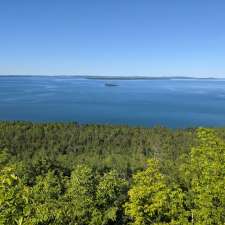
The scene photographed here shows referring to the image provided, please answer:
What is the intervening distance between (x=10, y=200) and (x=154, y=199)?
11.2 meters

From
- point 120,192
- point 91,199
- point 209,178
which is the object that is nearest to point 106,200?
point 91,199

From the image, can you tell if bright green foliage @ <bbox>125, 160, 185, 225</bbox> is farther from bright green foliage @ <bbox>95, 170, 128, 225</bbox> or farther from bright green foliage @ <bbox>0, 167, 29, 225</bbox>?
bright green foliage @ <bbox>95, 170, 128, 225</bbox>

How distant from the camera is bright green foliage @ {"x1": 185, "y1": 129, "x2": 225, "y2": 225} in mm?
24703

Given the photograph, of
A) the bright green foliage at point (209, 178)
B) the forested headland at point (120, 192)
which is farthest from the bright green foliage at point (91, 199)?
the bright green foliage at point (209, 178)

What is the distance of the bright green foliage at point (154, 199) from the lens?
24953mm

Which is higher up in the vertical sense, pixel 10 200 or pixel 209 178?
pixel 10 200

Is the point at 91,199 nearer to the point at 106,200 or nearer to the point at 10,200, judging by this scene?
the point at 106,200

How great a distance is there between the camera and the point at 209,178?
25.2 meters

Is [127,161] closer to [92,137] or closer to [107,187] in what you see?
[92,137]

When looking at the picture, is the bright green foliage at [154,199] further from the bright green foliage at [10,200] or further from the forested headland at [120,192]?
the bright green foliage at [10,200]

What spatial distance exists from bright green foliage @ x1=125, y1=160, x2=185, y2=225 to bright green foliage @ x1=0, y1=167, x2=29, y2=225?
33.0ft

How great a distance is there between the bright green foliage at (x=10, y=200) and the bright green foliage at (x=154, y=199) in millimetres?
10061

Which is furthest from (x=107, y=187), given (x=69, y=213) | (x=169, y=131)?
(x=169, y=131)

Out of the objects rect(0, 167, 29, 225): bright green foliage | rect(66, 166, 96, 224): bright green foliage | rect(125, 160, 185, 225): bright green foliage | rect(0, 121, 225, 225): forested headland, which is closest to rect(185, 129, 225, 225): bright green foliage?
rect(0, 121, 225, 225): forested headland
